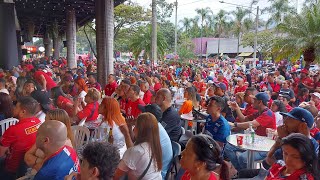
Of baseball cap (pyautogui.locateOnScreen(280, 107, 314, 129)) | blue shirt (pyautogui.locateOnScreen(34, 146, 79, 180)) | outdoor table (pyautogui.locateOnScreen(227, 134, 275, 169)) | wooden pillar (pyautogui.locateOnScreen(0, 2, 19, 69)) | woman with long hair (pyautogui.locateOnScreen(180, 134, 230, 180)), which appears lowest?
outdoor table (pyautogui.locateOnScreen(227, 134, 275, 169))

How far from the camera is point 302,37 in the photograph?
15062mm

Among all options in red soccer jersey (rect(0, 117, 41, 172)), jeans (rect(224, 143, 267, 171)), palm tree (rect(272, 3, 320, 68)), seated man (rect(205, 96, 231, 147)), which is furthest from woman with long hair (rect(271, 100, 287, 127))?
palm tree (rect(272, 3, 320, 68))

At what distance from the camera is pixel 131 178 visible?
3.65 metres

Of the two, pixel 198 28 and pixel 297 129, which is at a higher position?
pixel 198 28

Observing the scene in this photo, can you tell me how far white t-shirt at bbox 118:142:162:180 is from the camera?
3555mm

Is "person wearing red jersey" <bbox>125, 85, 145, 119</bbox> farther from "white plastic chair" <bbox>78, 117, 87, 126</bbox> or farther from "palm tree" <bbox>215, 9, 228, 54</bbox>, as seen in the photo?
"palm tree" <bbox>215, 9, 228, 54</bbox>

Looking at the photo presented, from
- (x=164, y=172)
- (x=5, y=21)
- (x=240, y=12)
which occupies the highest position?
(x=240, y=12)

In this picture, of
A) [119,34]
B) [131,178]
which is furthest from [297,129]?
[119,34]

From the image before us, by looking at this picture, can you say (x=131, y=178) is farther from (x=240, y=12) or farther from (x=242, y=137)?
(x=240, y=12)

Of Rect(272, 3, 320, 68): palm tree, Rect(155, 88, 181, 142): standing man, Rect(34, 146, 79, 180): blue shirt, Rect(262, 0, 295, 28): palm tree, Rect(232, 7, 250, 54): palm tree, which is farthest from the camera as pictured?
Rect(232, 7, 250, 54): palm tree

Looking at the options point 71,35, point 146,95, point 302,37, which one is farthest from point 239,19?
point 146,95

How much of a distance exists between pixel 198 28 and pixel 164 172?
7031cm

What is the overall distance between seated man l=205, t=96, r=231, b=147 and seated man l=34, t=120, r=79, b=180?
2821mm

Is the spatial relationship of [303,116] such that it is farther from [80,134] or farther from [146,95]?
[146,95]
